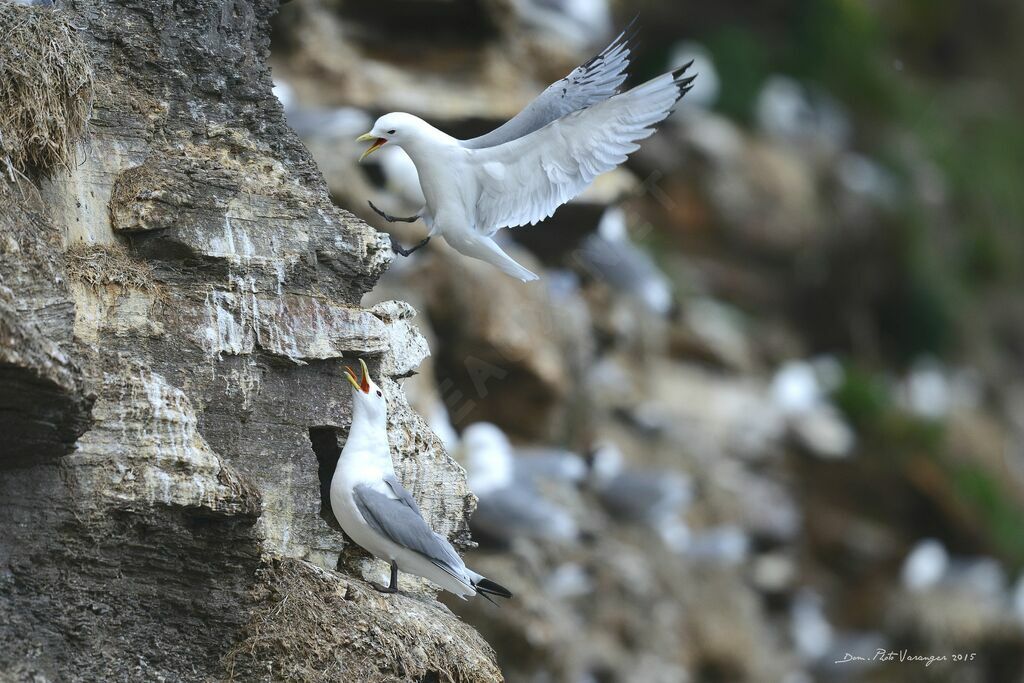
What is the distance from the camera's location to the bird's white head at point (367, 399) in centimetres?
452

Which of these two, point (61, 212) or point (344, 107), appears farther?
point (344, 107)

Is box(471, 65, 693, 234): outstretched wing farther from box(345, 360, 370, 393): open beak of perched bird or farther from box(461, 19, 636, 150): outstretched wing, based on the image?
box(345, 360, 370, 393): open beak of perched bird

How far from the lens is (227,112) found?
191 inches

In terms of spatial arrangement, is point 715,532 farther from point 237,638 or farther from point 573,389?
point 237,638

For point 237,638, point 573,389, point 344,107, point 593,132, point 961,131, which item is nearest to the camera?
point 237,638

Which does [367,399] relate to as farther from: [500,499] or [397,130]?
[500,499]

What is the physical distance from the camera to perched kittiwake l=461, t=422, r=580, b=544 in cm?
846

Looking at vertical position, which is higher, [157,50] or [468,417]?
[468,417]

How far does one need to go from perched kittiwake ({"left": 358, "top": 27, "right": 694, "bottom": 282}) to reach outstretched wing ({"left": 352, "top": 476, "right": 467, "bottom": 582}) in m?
0.96

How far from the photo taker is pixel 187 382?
4.40m

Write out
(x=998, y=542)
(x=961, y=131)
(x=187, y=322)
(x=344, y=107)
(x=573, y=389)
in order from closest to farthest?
(x=187, y=322), (x=344, y=107), (x=573, y=389), (x=998, y=542), (x=961, y=131)

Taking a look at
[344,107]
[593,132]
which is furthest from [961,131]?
[593,132]

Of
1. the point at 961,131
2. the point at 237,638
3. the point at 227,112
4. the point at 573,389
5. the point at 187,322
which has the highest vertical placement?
the point at 961,131

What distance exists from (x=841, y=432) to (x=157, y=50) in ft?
36.3
